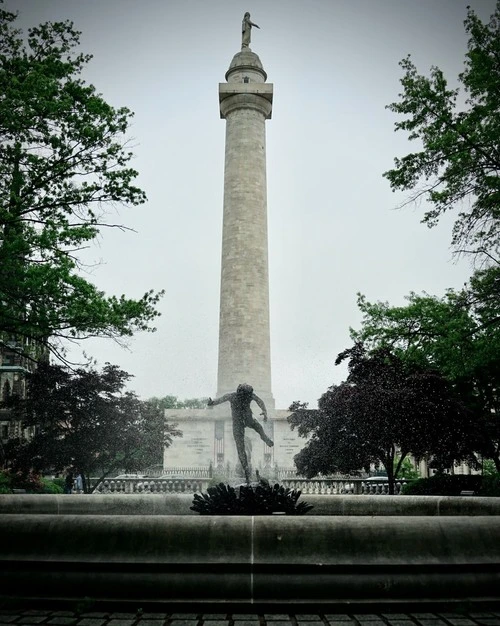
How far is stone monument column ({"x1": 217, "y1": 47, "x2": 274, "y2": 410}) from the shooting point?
36.7 meters

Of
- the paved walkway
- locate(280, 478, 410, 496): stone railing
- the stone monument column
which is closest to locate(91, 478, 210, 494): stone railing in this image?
locate(280, 478, 410, 496): stone railing

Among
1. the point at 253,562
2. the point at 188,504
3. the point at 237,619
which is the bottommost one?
the point at 237,619

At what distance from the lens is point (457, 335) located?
641 inches

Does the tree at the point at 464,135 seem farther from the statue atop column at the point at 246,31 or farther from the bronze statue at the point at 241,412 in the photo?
the statue atop column at the point at 246,31

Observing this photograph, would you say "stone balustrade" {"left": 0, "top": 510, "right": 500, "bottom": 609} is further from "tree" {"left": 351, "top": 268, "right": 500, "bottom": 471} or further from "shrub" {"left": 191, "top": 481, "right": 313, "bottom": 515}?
"tree" {"left": 351, "top": 268, "right": 500, "bottom": 471}

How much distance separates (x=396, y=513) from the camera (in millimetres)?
9414

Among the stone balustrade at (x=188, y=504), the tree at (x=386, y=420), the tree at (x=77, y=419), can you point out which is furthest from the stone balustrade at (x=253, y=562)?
the tree at (x=77, y=419)

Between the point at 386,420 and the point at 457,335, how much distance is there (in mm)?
8624

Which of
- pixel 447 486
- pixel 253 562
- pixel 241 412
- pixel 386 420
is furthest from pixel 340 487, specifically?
pixel 253 562

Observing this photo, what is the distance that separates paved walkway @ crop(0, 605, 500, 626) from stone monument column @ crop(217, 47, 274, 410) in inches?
1214

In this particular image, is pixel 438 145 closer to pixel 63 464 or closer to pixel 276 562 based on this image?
pixel 276 562

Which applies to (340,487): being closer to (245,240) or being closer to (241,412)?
(245,240)

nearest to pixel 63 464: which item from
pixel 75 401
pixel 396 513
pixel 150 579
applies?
pixel 75 401

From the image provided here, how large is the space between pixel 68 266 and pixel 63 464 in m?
13.0
